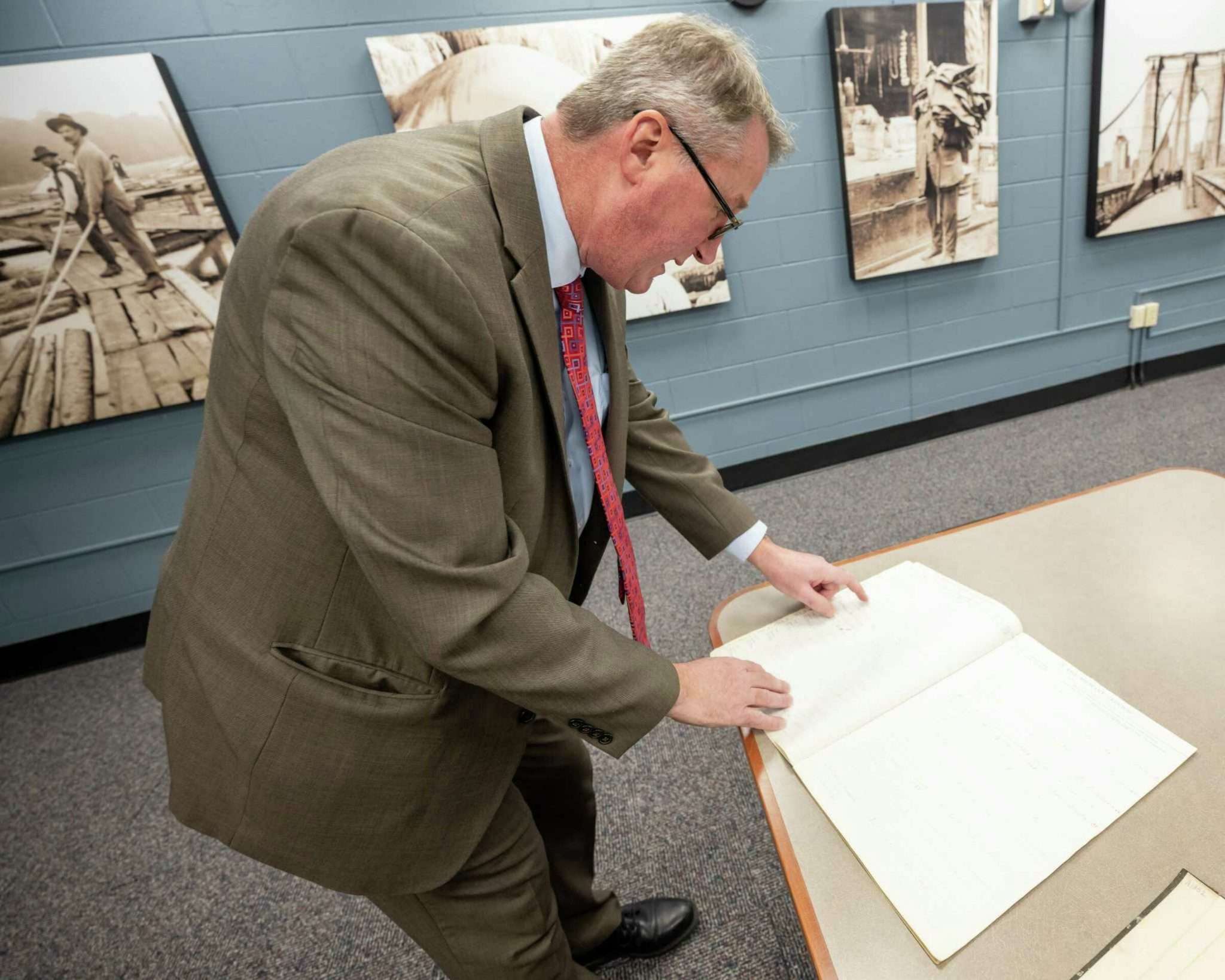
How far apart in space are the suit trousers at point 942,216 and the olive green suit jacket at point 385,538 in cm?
237

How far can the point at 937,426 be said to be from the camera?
117 inches

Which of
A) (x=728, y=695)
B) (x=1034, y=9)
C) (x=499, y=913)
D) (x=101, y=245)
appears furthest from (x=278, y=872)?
(x=1034, y=9)

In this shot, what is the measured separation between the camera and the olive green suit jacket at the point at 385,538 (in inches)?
19.0

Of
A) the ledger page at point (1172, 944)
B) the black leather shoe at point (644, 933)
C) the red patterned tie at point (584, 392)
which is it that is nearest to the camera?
the ledger page at point (1172, 944)

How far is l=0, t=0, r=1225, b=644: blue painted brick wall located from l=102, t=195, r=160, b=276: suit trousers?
0.31 metres

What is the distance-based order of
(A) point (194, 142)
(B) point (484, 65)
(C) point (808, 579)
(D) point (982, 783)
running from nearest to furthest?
(D) point (982, 783)
(C) point (808, 579)
(A) point (194, 142)
(B) point (484, 65)

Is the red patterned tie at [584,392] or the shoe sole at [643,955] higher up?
the red patterned tie at [584,392]

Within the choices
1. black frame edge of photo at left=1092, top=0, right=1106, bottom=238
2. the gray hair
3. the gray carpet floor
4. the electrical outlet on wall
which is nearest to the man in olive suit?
the gray hair

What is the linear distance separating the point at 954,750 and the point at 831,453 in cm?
242

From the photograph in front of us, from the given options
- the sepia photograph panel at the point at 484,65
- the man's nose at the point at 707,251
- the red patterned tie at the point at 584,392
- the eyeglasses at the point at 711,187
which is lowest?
the red patterned tie at the point at 584,392

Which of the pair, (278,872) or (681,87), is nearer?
(681,87)

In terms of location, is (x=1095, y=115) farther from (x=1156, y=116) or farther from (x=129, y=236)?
(x=129, y=236)

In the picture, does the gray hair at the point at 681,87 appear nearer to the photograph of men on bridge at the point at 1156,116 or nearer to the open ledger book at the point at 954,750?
the open ledger book at the point at 954,750

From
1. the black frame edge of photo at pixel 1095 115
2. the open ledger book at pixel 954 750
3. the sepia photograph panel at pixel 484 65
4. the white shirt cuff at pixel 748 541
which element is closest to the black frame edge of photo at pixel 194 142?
the sepia photograph panel at pixel 484 65
